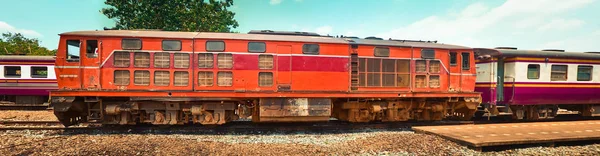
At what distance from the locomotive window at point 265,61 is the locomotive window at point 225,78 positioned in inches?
37.2

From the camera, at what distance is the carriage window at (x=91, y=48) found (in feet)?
27.1

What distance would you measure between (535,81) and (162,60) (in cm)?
1382

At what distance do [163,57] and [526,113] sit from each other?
1412 centimetres

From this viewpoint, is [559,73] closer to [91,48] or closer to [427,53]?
[427,53]

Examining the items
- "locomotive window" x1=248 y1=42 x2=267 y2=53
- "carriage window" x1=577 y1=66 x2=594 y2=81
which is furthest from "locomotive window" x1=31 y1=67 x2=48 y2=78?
"carriage window" x1=577 y1=66 x2=594 y2=81

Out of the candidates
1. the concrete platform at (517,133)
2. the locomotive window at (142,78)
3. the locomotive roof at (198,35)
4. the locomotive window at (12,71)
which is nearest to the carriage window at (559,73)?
the concrete platform at (517,133)

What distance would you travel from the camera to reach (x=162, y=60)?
27.9 ft

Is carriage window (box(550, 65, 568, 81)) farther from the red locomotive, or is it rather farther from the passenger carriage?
the red locomotive

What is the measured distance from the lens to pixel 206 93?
325 inches

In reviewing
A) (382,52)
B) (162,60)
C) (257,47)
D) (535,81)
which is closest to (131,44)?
(162,60)

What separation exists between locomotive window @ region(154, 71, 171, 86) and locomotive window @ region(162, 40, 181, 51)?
723 millimetres

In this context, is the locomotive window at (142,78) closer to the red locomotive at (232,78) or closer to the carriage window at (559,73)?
the red locomotive at (232,78)

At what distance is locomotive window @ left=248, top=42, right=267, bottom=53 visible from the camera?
8.76 m

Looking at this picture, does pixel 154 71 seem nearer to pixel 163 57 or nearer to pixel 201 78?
pixel 163 57
